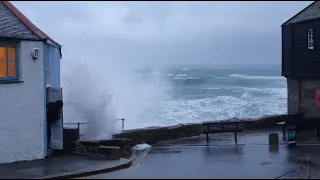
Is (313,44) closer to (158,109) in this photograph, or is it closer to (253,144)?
(253,144)

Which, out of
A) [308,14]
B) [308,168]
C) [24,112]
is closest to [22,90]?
[24,112]

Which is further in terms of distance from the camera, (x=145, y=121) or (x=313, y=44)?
(x=145, y=121)

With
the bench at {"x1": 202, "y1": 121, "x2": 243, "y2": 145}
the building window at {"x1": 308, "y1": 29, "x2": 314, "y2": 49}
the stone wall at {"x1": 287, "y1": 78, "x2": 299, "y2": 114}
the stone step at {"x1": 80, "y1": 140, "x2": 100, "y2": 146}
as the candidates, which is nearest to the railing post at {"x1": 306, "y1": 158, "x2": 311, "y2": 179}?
the bench at {"x1": 202, "y1": 121, "x2": 243, "y2": 145}

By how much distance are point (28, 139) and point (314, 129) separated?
14.1 m

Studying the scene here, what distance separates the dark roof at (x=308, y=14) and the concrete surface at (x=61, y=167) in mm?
13730

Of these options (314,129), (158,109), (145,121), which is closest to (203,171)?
(314,129)

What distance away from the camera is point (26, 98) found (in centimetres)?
1377

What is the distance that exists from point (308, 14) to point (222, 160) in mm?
12278

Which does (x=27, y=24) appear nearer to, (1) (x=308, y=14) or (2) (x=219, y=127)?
(2) (x=219, y=127)

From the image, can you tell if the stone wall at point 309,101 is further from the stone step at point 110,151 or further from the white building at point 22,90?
the white building at point 22,90

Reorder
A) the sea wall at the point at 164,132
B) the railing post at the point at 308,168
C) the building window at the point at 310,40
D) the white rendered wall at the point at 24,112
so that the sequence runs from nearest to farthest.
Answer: the railing post at the point at 308,168 < the white rendered wall at the point at 24,112 < the sea wall at the point at 164,132 < the building window at the point at 310,40

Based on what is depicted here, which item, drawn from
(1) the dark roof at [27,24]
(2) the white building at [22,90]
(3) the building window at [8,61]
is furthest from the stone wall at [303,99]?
(3) the building window at [8,61]

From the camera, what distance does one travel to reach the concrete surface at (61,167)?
11.6 metres

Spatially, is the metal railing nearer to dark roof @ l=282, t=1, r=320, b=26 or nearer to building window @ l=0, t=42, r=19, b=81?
building window @ l=0, t=42, r=19, b=81
